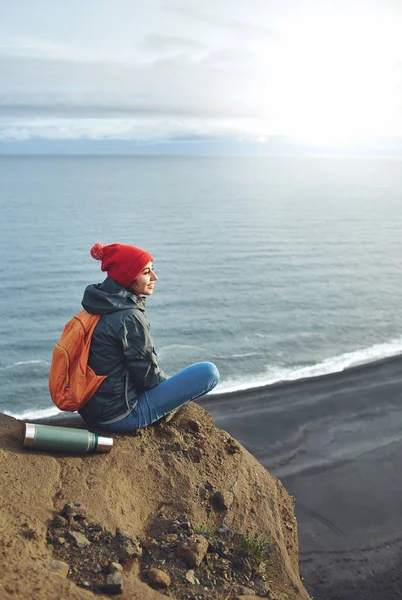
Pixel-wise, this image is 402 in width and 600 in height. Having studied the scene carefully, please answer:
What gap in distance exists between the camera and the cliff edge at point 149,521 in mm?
6047

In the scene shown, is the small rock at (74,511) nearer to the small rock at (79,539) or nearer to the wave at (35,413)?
the small rock at (79,539)

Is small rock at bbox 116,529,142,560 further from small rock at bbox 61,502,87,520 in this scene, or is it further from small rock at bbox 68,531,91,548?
small rock at bbox 61,502,87,520

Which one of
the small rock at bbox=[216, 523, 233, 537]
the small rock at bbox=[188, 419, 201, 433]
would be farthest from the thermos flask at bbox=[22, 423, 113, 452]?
the small rock at bbox=[216, 523, 233, 537]

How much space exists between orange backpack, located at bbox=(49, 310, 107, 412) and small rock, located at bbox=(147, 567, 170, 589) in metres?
2.44

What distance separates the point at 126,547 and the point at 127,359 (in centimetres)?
232

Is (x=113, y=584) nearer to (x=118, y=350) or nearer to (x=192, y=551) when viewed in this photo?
(x=192, y=551)

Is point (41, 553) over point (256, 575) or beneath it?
over

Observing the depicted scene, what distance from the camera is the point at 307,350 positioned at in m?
26.7

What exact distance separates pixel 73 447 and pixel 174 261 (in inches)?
1406

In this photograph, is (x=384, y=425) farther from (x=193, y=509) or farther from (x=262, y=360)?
(x=193, y=509)

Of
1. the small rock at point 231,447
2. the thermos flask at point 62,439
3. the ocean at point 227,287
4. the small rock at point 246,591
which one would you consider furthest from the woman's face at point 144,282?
the ocean at point 227,287

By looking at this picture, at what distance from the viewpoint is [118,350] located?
8.01 metres

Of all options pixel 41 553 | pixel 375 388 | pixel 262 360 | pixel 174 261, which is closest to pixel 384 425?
pixel 375 388

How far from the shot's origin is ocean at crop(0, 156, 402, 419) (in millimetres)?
25656
